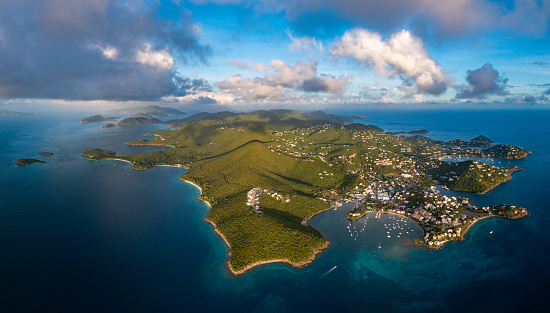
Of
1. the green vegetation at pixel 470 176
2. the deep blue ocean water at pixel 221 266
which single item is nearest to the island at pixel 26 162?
the deep blue ocean water at pixel 221 266

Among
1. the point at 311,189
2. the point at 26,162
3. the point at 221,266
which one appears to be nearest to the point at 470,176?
the point at 311,189

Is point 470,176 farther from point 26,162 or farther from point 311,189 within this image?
point 26,162

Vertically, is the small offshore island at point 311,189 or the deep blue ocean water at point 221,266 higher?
the small offshore island at point 311,189

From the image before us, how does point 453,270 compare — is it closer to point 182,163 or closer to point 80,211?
point 80,211

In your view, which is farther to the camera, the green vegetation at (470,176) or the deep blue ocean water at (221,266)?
the green vegetation at (470,176)

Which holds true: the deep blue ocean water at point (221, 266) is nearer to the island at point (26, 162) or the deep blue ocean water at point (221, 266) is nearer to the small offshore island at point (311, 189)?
the small offshore island at point (311, 189)

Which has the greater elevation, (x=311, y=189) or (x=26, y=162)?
(x=26, y=162)

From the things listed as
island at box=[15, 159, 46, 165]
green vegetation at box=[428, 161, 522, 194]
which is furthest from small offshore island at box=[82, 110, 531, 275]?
island at box=[15, 159, 46, 165]
